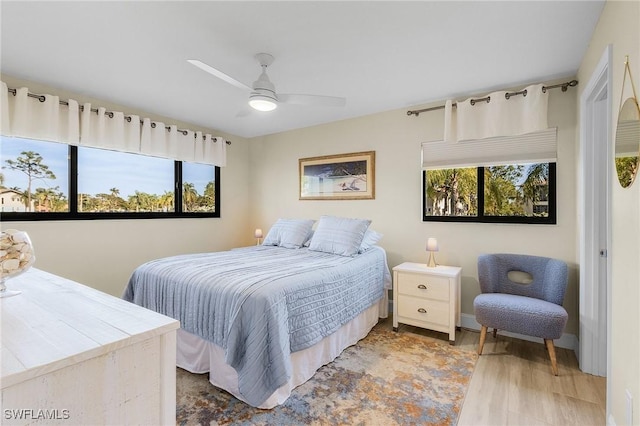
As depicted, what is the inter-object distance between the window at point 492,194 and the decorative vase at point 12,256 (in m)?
3.28

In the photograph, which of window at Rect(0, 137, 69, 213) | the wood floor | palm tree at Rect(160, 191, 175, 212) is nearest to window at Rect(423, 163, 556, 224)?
the wood floor

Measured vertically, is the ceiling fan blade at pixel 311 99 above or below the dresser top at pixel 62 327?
above

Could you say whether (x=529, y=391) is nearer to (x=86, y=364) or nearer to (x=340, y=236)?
(x=340, y=236)

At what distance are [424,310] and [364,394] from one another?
1188mm

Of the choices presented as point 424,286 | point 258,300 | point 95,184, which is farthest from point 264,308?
point 95,184

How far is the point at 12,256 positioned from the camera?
110 cm

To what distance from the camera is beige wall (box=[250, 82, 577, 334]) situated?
9.03ft

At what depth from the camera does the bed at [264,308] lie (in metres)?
1.82

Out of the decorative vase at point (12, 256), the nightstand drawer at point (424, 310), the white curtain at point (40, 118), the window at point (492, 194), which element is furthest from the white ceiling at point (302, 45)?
the nightstand drawer at point (424, 310)

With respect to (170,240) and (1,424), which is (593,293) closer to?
(1,424)

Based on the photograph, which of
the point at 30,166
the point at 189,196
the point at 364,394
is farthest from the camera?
the point at 189,196

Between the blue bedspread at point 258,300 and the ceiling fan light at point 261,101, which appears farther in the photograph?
the ceiling fan light at point 261,101

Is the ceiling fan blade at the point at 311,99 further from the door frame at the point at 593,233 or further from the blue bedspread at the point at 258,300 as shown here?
the door frame at the point at 593,233

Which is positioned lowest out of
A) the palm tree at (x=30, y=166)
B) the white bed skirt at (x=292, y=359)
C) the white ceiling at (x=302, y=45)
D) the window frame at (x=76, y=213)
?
the white bed skirt at (x=292, y=359)
